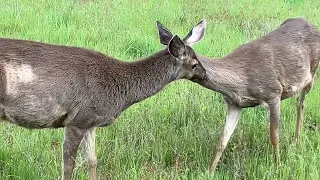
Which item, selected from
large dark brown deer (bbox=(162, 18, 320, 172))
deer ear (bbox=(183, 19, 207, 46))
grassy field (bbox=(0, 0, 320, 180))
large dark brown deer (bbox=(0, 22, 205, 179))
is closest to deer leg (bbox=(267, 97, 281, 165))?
large dark brown deer (bbox=(162, 18, 320, 172))

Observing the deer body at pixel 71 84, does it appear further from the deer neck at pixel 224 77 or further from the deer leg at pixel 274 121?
the deer leg at pixel 274 121

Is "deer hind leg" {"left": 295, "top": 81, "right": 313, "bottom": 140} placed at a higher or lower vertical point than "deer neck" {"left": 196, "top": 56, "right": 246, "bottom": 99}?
lower

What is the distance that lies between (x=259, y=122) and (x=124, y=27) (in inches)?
148

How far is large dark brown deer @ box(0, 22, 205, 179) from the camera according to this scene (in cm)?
461

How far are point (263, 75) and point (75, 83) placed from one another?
6.82 ft

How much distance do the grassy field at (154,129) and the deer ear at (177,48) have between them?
0.95 meters

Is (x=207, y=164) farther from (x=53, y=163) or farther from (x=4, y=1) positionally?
(x=4, y=1)

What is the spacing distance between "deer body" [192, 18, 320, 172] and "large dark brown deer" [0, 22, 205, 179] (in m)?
0.45

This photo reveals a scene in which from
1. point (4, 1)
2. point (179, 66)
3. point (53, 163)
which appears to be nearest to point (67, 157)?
point (53, 163)

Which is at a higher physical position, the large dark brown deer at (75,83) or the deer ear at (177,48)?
the deer ear at (177,48)

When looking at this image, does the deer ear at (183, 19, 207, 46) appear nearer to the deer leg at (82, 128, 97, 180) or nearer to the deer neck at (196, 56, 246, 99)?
the deer neck at (196, 56, 246, 99)

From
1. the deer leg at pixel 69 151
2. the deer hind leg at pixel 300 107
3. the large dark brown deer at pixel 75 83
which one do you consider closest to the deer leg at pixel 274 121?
the deer hind leg at pixel 300 107

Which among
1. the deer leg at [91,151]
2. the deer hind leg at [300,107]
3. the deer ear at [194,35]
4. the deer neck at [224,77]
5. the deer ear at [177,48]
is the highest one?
the deer ear at [194,35]

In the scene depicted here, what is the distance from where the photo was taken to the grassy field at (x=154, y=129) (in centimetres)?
526
